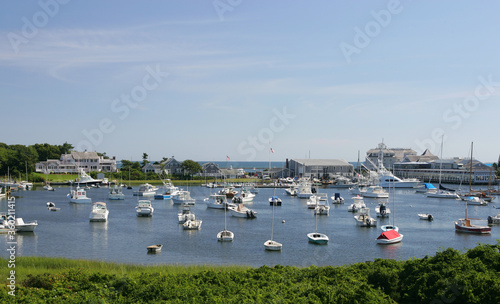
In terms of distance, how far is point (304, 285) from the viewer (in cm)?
1372

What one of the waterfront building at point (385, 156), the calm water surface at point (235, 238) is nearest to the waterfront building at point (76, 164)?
the calm water surface at point (235, 238)

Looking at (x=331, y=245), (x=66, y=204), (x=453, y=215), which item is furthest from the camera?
(x=66, y=204)

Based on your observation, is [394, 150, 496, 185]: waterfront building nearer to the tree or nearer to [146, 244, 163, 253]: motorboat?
the tree

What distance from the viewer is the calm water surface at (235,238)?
27766 millimetres

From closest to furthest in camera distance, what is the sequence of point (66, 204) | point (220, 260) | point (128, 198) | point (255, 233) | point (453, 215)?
point (220, 260) → point (255, 233) → point (453, 215) → point (66, 204) → point (128, 198)

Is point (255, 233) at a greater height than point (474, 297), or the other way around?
point (474, 297)

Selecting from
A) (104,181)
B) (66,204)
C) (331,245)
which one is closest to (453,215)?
(331,245)

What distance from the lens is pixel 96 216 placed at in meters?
42.3

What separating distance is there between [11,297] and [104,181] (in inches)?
3415

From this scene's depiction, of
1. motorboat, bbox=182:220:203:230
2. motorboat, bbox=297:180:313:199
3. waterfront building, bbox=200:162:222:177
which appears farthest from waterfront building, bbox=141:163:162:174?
motorboat, bbox=182:220:203:230

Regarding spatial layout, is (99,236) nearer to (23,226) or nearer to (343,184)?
(23,226)

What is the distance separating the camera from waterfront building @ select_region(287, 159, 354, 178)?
371 feet

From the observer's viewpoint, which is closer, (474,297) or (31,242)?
(474,297)

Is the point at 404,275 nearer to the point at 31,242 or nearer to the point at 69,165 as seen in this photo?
the point at 31,242
